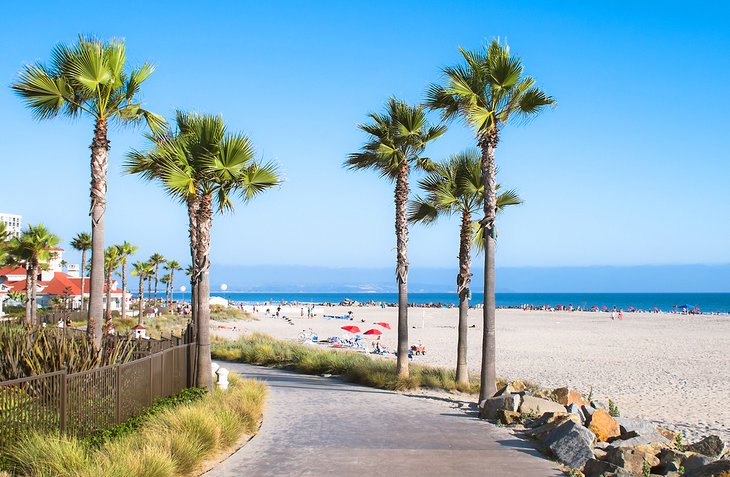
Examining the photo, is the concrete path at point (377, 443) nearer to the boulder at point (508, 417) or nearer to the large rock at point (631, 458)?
the boulder at point (508, 417)

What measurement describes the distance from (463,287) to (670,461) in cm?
984

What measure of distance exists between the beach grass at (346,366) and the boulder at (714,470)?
10369 mm

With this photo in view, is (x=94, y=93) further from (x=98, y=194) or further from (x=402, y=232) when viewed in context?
(x=402, y=232)

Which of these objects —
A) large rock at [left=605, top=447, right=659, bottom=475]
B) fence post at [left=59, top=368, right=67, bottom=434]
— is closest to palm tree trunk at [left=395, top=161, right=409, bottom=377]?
Result: large rock at [left=605, top=447, right=659, bottom=475]

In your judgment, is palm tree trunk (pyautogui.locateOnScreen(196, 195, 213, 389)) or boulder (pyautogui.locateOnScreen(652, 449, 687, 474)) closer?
boulder (pyautogui.locateOnScreen(652, 449, 687, 474))

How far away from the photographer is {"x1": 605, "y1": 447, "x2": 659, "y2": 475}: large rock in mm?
8875

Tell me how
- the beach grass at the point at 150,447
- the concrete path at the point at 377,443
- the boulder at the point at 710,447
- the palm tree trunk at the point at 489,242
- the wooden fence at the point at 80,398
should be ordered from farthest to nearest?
the palm tree trunk at the point at 489,242
the boulder at the point at 710,447
the concrete path at the point at 377,443
the wooden fence at the point at 80,398
the beach grass at the point at 150,447

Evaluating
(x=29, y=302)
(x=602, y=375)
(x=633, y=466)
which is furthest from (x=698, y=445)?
(x=29, y=302)

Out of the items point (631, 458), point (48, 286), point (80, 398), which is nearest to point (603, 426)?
point (631, 458)

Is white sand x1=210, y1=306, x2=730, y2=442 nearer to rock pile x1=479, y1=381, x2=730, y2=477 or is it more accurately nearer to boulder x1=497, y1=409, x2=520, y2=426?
rock pile x1=479, y1=381, x2=730, y2=477

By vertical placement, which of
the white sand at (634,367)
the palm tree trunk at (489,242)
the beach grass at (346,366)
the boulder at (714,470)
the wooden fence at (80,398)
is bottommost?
the white sand at (634,367)

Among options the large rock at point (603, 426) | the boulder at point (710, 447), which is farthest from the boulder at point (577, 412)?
the boulder at point (710, 447)

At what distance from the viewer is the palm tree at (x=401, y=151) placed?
1906 cm

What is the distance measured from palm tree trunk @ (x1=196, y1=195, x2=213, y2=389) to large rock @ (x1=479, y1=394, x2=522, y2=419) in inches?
246
